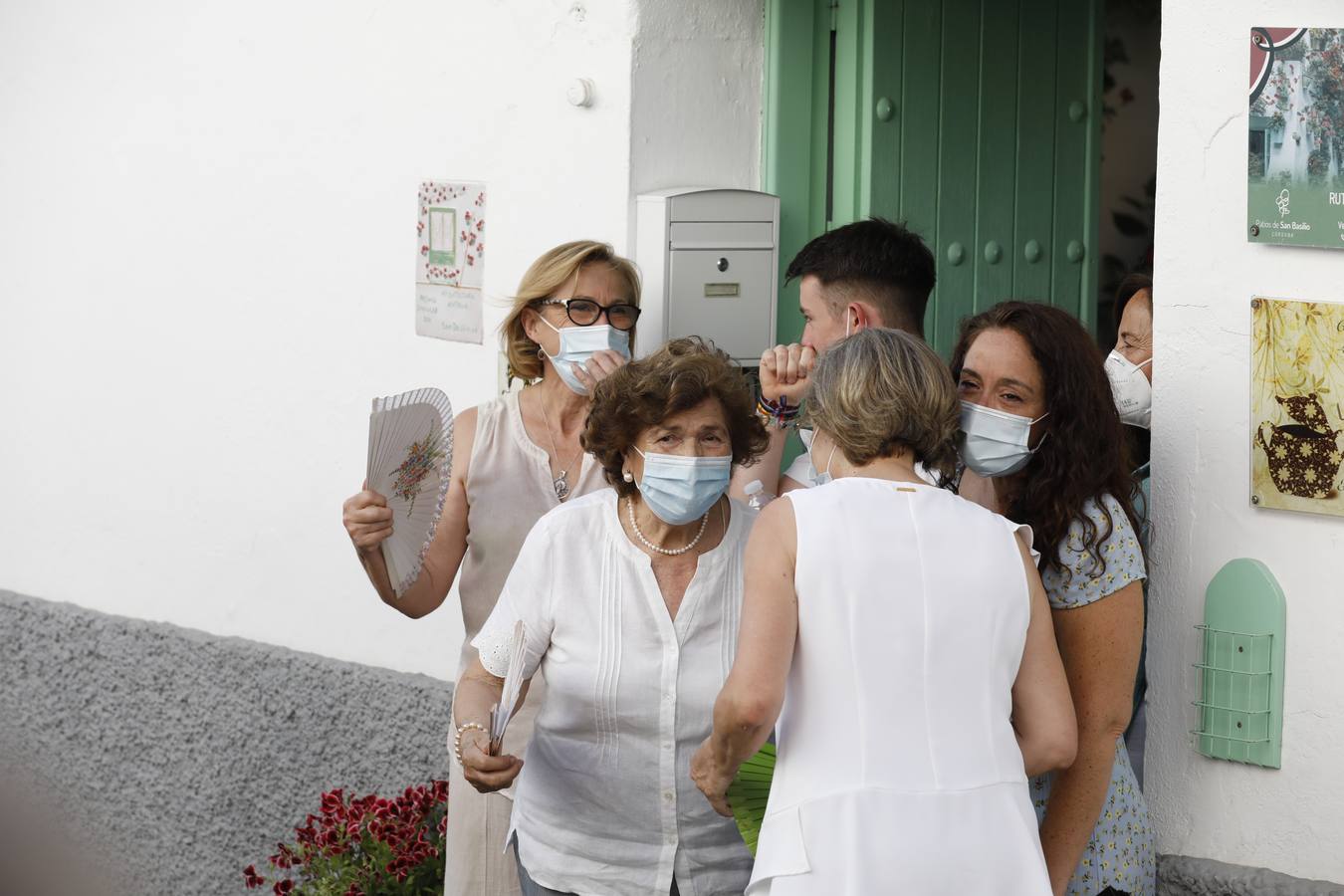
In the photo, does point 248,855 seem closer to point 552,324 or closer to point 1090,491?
point 552,324

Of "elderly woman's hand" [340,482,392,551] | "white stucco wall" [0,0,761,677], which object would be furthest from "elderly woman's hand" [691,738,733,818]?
"white stucco wall" [0,0,761,677]

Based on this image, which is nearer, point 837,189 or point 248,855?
point 837,189

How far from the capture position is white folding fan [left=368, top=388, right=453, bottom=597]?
313 cm

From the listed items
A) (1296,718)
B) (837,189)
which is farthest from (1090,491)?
(837,189)

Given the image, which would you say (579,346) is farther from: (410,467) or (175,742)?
(175,742)

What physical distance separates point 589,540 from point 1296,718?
4.32 feet

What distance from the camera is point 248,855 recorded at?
5414 millimetres

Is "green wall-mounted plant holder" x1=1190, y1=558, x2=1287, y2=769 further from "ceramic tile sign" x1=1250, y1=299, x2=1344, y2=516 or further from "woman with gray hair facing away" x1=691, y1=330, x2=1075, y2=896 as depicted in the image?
"woman with gray hair facing away" x1=691, y1=330, x2=1075, y2=896

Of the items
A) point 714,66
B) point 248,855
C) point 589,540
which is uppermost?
point 714,66

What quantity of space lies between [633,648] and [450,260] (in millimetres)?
2117

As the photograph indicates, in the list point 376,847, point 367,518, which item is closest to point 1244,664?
point 367,518

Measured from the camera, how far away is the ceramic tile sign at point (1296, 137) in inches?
116

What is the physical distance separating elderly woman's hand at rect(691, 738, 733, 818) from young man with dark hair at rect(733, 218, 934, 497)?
92cm

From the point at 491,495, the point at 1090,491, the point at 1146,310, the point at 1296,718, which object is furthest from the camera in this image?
the point at 1146,310
